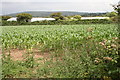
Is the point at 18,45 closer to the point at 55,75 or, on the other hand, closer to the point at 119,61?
the point at 55,75

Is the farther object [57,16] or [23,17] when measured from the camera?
[57,16]

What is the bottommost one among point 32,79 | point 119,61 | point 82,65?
point 32,79

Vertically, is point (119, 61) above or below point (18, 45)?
above

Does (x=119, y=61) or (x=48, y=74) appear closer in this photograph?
(x=119, y=61)

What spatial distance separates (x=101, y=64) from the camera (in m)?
2.10

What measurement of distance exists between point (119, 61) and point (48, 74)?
3.25 feet

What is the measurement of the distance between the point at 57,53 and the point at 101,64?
1.68 m

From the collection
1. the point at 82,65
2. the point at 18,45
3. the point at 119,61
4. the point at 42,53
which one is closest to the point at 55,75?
the point at 82,65

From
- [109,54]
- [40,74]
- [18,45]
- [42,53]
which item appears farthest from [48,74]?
[18,45]

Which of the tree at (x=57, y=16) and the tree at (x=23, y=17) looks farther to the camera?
the tree at (x=57, y=16)

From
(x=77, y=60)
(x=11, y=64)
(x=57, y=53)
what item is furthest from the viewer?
(x=57, y=53)

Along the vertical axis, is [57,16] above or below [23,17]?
above

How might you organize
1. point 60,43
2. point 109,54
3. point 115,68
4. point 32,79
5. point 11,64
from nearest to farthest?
point 115,68, point 109,54, point 32,79, point 11,64, point 60,43

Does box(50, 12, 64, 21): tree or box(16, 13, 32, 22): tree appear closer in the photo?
box(16, 13, 32, 22): tree
